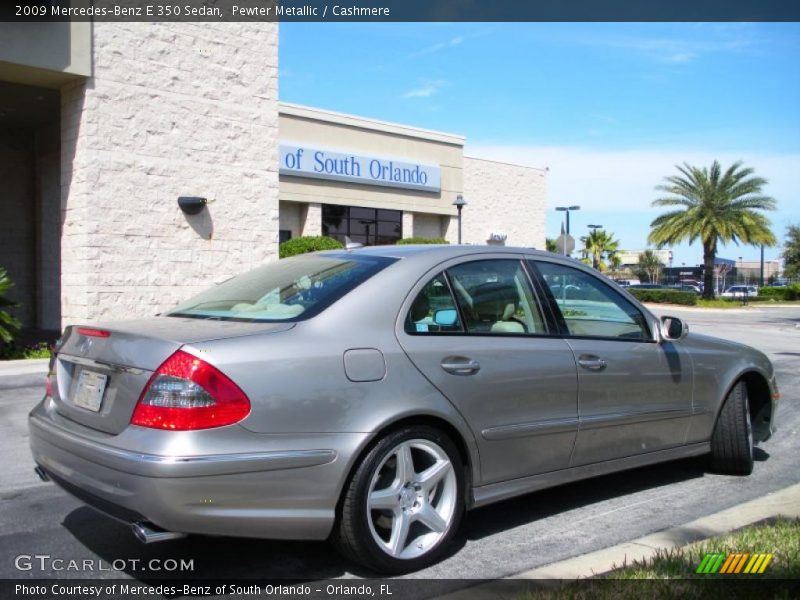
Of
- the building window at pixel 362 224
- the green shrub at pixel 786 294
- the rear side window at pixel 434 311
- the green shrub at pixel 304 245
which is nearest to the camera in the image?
the rear side window at pixel 434 311

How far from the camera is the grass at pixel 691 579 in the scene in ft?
10.5

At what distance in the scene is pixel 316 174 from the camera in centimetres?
2541

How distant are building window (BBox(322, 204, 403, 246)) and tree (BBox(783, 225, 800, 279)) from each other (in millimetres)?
38795

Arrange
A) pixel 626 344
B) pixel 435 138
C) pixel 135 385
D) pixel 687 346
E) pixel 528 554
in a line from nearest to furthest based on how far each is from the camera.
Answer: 1. pixel 135 385
2. pixel 528 554
3. pixel 626 344
4. pixel 687 346
5. pixel 435 138

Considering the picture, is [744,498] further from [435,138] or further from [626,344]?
[435,138]

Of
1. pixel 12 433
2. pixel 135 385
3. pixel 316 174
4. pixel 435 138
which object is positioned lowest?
pixel 12 433

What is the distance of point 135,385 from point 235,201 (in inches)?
408

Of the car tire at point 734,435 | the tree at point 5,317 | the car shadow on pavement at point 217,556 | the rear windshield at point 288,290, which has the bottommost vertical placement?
the car shadow on pavement at point 217,556

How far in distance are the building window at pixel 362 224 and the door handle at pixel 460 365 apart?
21.9 meters

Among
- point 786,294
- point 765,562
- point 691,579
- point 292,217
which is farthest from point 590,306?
point 786,294

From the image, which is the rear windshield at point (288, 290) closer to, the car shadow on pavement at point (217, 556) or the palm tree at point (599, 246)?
the car shadow on pavement at point (217, 556)

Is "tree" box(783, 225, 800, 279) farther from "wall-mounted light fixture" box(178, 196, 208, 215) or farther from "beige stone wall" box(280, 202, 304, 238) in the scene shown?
"wall-mounted light fixture" box(178, 196, 208, 215)

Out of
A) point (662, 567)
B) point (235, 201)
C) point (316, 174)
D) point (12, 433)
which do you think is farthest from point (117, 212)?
point (316, 174)

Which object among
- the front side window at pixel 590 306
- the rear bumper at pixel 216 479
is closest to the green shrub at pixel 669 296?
the front side window at pixel 590 306
